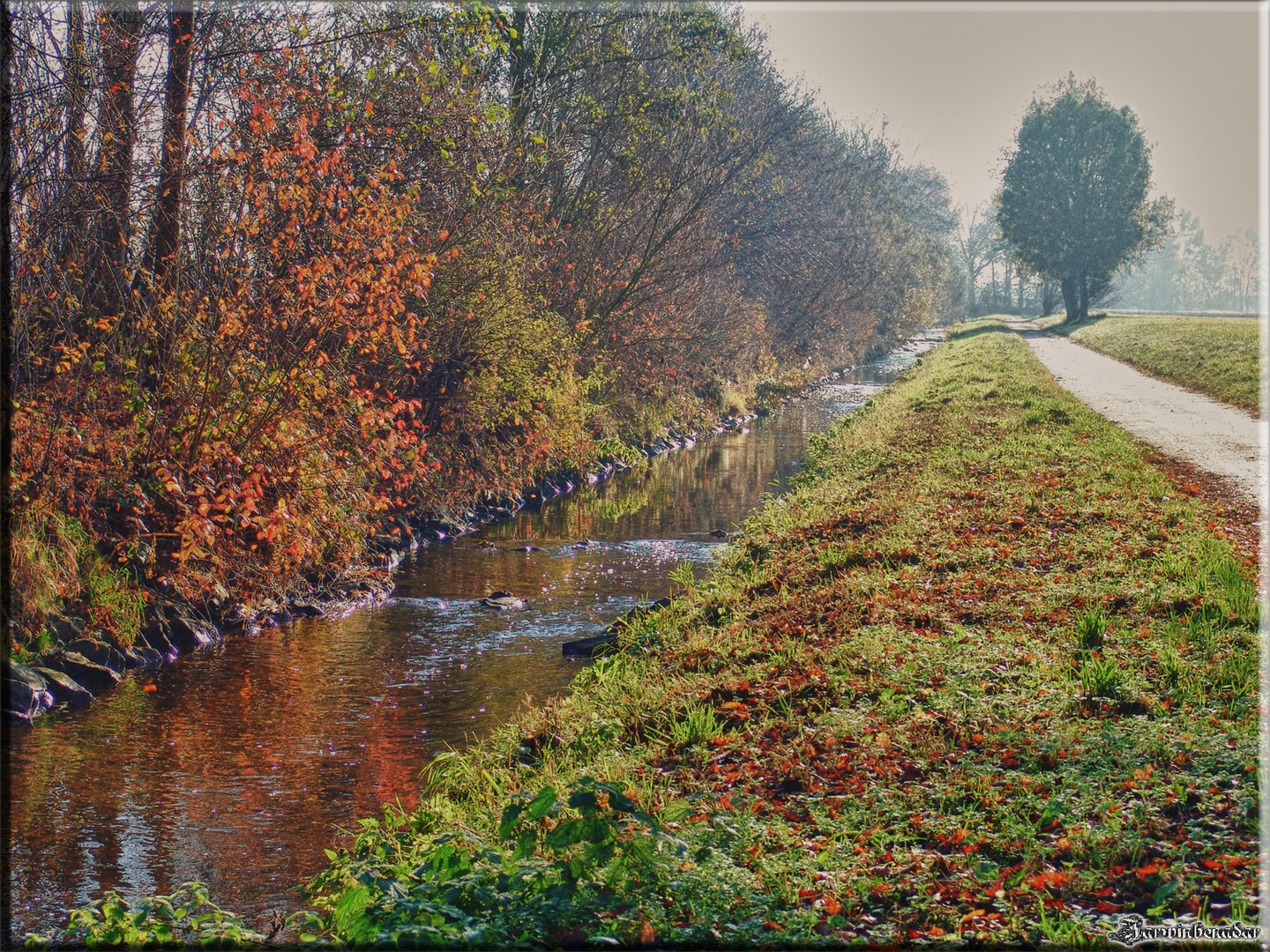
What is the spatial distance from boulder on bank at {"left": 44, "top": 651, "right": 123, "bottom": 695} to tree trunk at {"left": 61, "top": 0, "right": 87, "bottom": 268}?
11.0ft

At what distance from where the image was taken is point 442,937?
3.84 meters

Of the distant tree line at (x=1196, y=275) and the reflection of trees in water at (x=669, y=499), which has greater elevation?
the distant tree line at (x=1196, y=275)

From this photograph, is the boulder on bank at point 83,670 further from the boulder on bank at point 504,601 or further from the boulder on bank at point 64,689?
the boulder on bank at point 504,601

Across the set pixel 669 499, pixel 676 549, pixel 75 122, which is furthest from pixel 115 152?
pixel 669 499

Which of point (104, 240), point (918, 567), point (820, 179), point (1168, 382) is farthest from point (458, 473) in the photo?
point (820, 179)

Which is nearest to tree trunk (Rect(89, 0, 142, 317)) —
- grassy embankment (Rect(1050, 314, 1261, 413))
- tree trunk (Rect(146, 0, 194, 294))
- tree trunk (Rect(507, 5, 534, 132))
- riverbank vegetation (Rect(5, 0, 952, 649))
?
riverbank vegetation (Rect(5, 0, 952, 649))

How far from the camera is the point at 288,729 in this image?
7.88 m

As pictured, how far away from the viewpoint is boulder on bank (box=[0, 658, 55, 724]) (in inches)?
317

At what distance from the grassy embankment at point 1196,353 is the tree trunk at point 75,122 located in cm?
2084

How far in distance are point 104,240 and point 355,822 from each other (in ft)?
20.2

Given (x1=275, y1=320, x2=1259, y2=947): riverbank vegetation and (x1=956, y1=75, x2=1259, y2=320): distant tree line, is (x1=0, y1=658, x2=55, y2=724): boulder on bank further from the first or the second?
(x1=956, y1=75, x2=1259, y2=320): distant tree line

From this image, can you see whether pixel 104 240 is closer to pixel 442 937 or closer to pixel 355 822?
pixel 355 822

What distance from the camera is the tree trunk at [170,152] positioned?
9922 mm

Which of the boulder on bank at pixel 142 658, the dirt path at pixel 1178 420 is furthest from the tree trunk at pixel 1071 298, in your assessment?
the boulder on bank at pixel 142 658
